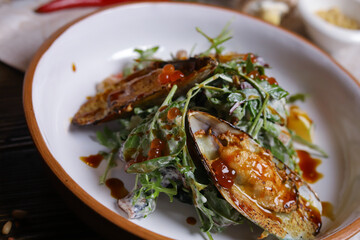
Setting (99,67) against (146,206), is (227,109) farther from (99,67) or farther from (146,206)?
(99,67)

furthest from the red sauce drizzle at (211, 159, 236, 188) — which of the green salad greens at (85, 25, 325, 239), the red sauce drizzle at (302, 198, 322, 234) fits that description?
the red sauce drizzle at (302, 198, 322, 234)

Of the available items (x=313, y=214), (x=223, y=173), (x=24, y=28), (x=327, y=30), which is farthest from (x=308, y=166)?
(x=24, y=28)

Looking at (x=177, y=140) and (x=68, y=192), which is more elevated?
(x=177, y=140)

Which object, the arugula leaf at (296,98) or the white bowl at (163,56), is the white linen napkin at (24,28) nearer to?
the white bowl at (163,56)

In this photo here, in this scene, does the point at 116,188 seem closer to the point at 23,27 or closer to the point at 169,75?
the point at 169,75

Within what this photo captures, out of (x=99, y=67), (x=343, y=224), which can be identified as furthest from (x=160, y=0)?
(x=343, y=224)
